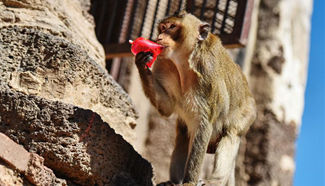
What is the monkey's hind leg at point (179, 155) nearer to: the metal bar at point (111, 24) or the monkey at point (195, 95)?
the monkey at point (195, 95)

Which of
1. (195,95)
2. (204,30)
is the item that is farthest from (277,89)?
(195,95)

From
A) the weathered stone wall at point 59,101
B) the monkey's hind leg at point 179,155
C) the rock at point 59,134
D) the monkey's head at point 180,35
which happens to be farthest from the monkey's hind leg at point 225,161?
the rock at point 59,134

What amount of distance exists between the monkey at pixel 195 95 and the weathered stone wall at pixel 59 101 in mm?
387

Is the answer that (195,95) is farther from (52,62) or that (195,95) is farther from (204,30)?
(52,62)

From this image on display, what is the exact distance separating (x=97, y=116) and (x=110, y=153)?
326 millimetres

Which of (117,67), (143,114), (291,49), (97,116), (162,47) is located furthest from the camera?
(291,49)

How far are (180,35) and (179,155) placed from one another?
1.09 m

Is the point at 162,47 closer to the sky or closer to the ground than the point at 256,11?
closer to the ground

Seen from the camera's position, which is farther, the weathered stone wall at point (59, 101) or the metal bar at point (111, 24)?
the metal bar at point (111, 24)

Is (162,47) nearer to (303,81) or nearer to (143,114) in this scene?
(143,114)

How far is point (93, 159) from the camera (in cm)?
457

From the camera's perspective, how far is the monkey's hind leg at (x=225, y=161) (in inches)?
200

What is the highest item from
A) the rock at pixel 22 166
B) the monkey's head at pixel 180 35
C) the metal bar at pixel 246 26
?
the metal bar at pixel 246 26

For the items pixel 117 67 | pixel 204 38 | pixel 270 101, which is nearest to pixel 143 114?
pixel 117 67
